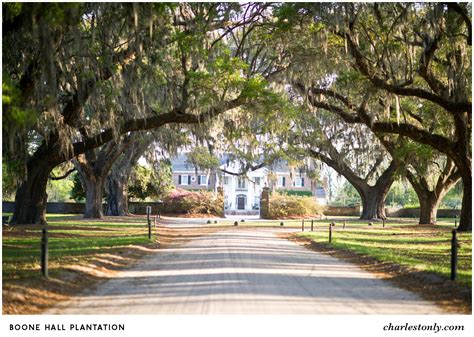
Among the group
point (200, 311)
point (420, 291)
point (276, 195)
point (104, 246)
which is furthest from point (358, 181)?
point (200, 311)

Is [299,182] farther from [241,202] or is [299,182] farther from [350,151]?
[350,151]

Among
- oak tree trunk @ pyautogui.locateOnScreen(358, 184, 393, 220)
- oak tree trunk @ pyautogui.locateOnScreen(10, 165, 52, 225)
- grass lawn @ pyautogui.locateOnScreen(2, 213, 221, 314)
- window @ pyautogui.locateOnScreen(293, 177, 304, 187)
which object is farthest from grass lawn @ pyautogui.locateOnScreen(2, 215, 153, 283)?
window @ pyautogui.locateOnScreen(293, 177, 304, 187)

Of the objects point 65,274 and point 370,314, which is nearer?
point 370,314

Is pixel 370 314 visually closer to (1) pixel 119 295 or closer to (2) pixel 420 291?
(2) pixel 420 291

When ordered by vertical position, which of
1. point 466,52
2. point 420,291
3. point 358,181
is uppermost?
point 466,52

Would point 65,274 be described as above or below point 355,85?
below

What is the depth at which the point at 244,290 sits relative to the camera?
1030 cm

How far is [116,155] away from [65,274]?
27511 mm

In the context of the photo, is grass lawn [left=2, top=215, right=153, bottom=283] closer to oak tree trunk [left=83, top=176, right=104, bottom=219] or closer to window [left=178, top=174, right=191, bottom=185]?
oak tree trunk [left=83, top=176, right=104, bottom=219]

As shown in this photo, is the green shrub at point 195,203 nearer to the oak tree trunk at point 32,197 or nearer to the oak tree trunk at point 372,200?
the oak tree trunk at point 372,200

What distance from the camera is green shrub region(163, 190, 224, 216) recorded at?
57.2m

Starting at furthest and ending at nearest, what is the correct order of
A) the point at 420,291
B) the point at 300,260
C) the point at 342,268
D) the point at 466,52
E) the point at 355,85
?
the point at 355,85 → the point at 466,52 → the point at 300,260 → the point at 342,268 → the point at 420,291

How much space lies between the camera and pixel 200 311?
847 centimetres

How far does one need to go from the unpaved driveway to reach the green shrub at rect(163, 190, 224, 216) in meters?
41.2
